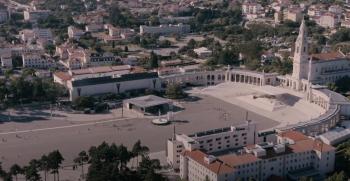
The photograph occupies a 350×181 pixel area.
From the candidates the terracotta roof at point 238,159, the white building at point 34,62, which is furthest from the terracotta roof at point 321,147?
the white building at point 34,62

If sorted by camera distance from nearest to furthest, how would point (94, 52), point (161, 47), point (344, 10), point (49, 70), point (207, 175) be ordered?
point (207, 175)
point (49, 70)
point (94, 52)
point (161, 47)
point (344, 10)

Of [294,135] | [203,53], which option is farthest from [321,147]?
[203,53]

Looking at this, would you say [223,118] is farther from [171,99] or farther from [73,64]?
[73,64]

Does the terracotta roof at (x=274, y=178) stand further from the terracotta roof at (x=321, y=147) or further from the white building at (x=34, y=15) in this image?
the white building at (x=34, y=15)

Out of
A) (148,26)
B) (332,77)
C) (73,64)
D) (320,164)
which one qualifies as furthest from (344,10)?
(320,164)

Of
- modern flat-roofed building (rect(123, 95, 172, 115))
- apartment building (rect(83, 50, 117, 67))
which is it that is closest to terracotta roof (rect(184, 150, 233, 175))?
modern flat-roofed building (rect(123, 95, 172, 115))

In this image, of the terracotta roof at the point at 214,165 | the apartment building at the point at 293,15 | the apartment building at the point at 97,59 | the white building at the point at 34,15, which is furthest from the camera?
the white building at the point at 34,15
